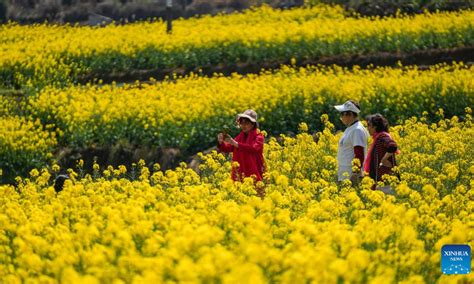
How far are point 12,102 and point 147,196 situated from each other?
10041mm

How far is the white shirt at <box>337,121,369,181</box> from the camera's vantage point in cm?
1061

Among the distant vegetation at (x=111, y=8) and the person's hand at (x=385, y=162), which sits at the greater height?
the person's hand at (x=385, y=162)

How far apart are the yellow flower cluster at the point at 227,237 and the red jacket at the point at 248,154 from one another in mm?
549

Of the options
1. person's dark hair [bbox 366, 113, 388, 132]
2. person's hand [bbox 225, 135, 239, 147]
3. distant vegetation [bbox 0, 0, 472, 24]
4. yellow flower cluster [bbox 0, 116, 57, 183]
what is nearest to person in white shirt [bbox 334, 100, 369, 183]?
person's dark hair [bbox 366, 113, 388, 132]

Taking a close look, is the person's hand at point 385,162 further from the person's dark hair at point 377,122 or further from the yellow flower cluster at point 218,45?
the yellow flower cluster at point 218,45

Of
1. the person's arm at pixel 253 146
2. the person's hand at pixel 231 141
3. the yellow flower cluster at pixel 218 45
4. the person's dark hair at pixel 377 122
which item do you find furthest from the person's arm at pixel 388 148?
the yellow flower cluster at pixel 218 45

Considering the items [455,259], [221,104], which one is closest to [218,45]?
[221,104]

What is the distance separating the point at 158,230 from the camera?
7820mm

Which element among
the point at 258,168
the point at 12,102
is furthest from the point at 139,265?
the point at 12,102

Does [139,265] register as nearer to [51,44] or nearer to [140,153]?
[140,153]

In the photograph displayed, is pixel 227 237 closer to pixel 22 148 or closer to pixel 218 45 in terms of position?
pixel 22 148

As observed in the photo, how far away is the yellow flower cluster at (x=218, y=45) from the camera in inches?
871

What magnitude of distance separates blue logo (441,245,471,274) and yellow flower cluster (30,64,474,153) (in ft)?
29.0

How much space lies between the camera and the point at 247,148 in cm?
1095
